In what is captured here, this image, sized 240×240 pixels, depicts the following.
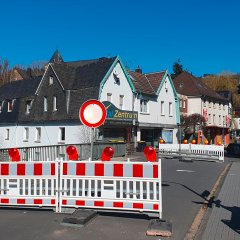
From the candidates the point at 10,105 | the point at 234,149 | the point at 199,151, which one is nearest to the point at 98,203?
the point at 199,151

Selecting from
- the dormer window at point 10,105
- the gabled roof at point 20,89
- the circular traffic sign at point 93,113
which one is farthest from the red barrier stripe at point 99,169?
the dormer window at point 10,105

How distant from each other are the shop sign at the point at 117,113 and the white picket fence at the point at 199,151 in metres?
5.57

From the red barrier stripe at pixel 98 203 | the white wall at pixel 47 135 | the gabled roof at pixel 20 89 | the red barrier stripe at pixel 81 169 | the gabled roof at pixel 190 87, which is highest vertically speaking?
the gabled roof at pixel 190 87

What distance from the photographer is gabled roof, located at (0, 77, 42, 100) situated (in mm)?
38969

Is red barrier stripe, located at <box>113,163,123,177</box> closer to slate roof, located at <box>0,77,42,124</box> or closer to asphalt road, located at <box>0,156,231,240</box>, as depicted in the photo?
asphalt road, located at <box>0,156,231,240</box>

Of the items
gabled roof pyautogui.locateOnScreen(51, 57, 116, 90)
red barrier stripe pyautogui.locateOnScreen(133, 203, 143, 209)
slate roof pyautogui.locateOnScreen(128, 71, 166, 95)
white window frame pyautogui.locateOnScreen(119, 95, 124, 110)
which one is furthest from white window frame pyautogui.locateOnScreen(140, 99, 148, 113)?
red barrier stripe pyautogui.locateOnScreen(133, 203, 143, 209)

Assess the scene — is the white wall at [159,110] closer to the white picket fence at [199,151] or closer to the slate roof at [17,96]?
the white picket fence at [199,151]

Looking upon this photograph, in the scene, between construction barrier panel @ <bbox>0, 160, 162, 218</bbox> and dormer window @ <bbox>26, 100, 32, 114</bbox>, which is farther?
dormer window @ <bbox>26, 100, 32, 114</bbox>

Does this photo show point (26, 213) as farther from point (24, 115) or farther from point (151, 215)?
point (24, 115)

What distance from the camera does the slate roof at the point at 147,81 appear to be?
37.5 metres

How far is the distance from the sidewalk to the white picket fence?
14340mm

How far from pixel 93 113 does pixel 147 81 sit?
3211 cm

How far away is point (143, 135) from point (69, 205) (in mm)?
30508

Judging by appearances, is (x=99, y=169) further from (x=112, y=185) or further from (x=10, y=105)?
(x=10, y=105)
